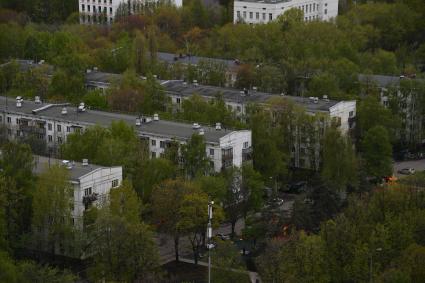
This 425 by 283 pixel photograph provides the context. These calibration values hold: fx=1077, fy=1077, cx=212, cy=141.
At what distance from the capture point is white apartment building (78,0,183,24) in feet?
201

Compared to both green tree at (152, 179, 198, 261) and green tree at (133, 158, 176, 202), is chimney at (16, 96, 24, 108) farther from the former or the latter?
green tree at (152, 179, 198, 261)

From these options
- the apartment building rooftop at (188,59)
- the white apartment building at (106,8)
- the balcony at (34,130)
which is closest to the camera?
the balcony at (34,130)

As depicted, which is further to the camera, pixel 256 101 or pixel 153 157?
pixel 256 101

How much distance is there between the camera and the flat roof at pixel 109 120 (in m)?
34.5

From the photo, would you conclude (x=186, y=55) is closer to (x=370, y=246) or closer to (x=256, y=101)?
(x=256, y=101)

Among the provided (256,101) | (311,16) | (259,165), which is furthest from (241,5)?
(259,165)

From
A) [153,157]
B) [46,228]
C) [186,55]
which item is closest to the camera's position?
[46,228]

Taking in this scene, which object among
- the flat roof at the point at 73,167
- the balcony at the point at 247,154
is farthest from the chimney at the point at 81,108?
the balcony at the point at 247,154

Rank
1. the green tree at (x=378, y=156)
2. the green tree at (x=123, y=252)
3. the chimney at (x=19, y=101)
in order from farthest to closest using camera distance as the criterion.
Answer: the chimney at (x=19, y=101)
the green tree at (x=378, y=156)
the green tree at (x=123, y=252)

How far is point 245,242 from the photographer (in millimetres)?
29969

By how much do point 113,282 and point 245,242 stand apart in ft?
21.2

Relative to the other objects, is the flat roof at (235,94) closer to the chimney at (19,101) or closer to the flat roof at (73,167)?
the chimney at (19,101)

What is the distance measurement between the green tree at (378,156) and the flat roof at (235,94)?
227 centimetres

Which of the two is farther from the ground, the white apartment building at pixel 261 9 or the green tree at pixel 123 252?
the white apartment building at pixel 261 9
